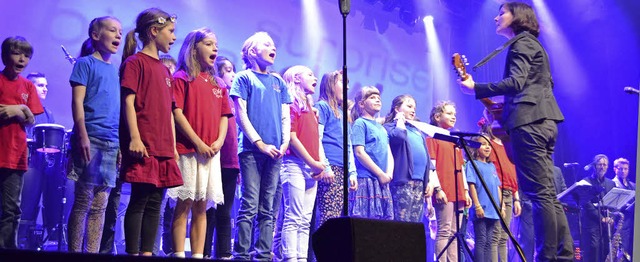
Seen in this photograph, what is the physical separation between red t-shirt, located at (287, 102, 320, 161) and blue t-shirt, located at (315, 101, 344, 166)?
173 millimetres

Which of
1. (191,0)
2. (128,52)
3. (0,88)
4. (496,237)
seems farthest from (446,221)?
(0,88)

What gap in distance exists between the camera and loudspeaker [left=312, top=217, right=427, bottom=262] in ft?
7.63

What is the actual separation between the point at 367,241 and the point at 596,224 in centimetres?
707

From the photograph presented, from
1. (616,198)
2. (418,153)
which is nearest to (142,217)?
(418,153)

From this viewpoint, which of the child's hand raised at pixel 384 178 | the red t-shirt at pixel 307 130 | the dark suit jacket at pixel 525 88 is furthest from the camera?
the child's hand raised at pixel 384 178

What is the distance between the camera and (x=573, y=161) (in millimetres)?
9180

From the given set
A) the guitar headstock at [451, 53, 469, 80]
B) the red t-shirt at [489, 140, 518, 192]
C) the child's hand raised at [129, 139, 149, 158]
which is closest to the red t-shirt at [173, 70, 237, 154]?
the child's hand raised at [129, 139, 149, 158]

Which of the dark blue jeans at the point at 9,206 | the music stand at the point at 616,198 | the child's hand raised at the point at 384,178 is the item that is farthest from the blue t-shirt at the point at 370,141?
the music stand at the point at 616,198

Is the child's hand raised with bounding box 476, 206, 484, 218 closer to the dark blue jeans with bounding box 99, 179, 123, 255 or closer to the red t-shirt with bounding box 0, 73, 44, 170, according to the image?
the dark blue jeans with bounding box 99, 179, 123, 255

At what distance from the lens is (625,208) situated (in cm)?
893

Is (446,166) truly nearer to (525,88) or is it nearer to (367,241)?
(525,88)

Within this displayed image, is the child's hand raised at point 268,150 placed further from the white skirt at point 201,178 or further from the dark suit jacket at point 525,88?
the dark suit jacket at point 525,88

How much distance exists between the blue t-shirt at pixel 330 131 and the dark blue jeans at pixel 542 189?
198cm

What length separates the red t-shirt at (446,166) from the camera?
693 cm
